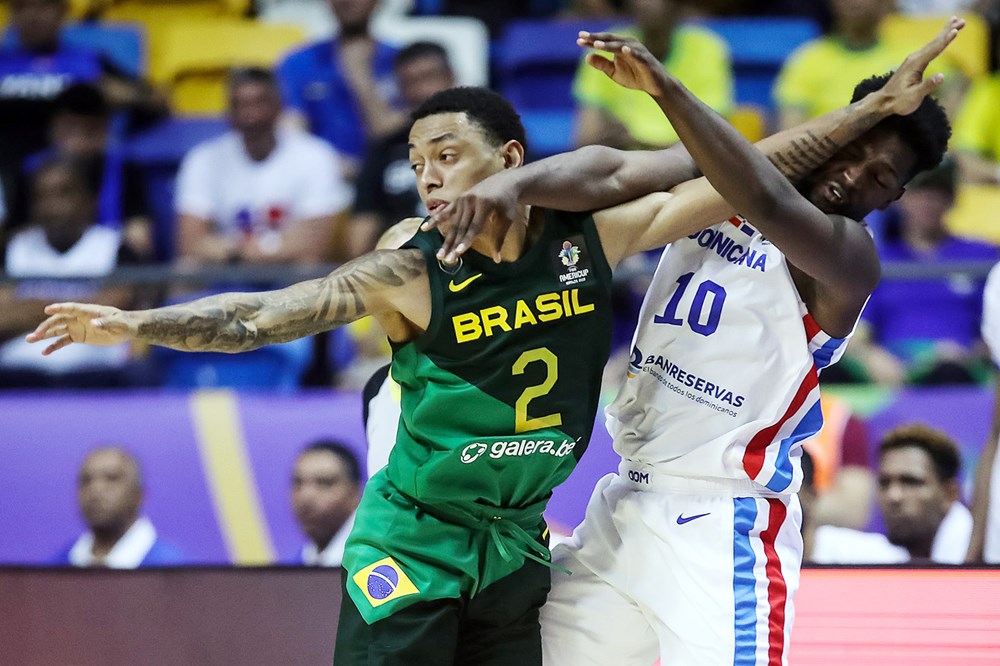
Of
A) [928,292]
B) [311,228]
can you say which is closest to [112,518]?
[311,228]

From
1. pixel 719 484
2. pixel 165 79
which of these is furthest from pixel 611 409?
pixel 165 79

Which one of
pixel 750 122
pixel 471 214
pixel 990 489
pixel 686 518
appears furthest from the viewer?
pixel 750 122

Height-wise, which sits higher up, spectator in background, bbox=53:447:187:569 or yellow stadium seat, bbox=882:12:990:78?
yellow stadium seat, bbox=882:12:990:78

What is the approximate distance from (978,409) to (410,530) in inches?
142

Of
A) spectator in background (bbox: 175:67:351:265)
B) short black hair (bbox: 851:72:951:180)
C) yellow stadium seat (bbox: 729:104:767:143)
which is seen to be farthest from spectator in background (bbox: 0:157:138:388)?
short black hair (bbox: 851:72:951:180)

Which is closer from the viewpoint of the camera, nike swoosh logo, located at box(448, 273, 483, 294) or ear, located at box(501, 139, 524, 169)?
nike swoosh logo, located at box(448, 273, 483, 294)

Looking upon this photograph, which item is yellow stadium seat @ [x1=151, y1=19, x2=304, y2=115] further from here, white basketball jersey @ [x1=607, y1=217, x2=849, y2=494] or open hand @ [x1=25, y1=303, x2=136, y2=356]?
open hand @ [x1=25, y1=303, x2=136, y2=356]

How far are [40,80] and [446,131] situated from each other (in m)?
5.58

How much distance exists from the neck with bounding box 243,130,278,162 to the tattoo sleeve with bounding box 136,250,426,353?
4.47 meters

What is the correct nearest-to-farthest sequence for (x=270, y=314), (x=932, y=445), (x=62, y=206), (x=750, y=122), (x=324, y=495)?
1. (x=270, y=314)
2. (x=932, y=445)
3. (x=324, y=495)
4. (x=62, y=206)
5. (x=750, y=122)

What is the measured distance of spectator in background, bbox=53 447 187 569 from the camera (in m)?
5.76

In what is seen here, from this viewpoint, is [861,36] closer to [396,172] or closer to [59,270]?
[396,172]

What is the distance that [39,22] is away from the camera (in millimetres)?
8000

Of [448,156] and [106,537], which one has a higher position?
[448,156]
